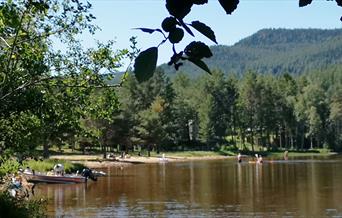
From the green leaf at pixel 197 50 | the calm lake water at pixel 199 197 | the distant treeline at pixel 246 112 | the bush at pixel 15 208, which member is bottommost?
the calm lake water at pixel 199 197

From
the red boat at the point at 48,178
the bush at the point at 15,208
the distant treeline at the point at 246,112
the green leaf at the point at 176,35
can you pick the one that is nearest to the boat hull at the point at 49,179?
the red boat at the point at 48,178

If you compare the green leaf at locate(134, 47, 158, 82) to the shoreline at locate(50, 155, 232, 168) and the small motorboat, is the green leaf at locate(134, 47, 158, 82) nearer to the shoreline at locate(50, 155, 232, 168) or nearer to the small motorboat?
the small motorboat

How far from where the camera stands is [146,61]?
2365mm

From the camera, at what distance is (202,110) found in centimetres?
11456

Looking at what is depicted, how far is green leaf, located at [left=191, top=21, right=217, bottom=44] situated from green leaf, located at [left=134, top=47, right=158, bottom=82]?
21 cm

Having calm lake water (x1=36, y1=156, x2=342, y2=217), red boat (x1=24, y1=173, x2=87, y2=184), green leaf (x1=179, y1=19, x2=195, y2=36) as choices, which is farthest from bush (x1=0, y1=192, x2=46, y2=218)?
red boat (x1=24, y1=173, x2=87, y2=184)

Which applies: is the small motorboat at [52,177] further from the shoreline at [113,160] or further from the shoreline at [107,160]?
the shoreline at [107,160]

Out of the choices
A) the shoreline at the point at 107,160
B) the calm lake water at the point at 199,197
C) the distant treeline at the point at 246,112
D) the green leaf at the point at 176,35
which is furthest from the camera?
the distant treeline at the point at 246,112

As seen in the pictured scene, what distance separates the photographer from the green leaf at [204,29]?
242cm

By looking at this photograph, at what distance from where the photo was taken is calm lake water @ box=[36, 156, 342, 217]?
2866cm

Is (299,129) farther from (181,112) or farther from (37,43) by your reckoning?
(37,43)

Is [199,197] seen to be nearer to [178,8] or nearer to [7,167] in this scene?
[7,167]

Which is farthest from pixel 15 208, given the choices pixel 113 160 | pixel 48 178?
pixel 113 160

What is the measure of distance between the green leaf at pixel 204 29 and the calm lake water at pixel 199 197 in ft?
84.1
